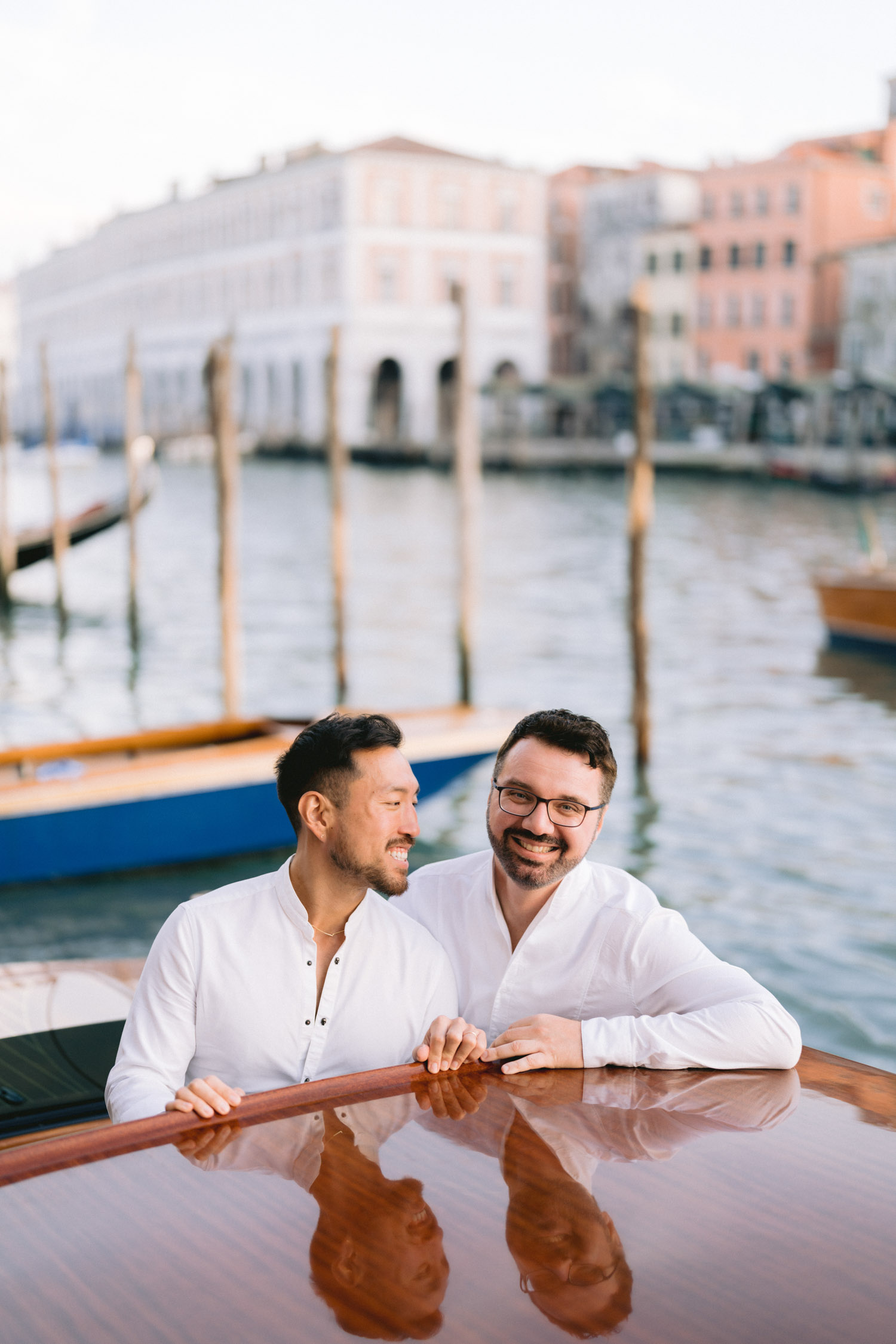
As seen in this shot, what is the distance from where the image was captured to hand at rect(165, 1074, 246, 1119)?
174 centimetres

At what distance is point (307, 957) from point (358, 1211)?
0.51 metres

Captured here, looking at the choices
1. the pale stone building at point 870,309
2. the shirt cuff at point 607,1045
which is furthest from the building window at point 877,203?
the shirt cuff at point 607,1045

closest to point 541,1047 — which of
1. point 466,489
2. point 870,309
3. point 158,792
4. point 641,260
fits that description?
point 158,792

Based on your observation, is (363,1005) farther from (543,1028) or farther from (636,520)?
(636,520)

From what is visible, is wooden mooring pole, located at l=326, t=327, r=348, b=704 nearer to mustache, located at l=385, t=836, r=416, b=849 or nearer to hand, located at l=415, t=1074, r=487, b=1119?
mustache, located at l=385, t=836, r=416, b=849

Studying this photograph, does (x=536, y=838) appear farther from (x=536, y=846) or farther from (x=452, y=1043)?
(x=452, y=1043)

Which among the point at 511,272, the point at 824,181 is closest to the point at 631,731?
the point at 824,181

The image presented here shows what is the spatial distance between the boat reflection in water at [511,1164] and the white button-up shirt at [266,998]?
18cm

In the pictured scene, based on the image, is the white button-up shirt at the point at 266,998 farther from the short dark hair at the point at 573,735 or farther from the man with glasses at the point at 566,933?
the short dark hair at the point at 573,735

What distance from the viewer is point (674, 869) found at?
7.27m

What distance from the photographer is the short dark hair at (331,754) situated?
6.52 feet

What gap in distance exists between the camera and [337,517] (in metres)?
11.9

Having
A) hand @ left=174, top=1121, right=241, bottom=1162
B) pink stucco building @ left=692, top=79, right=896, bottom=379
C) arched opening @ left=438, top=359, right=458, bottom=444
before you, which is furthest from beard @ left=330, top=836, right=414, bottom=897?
arched opening @ left=438, top=359, right=458, bottom=444

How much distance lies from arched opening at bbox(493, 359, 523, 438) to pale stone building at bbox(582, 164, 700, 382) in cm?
237
